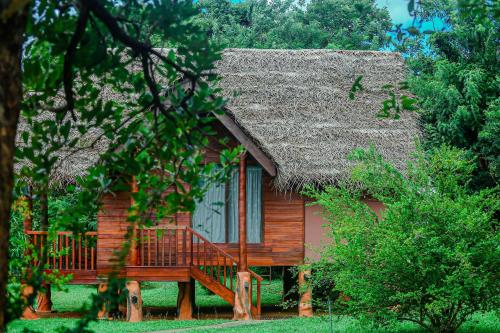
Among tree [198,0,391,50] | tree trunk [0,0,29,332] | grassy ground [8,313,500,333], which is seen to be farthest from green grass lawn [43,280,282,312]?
tree trunk [0,0,29,332]

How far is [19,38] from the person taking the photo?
325 cm

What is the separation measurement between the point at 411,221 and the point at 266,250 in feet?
20.8

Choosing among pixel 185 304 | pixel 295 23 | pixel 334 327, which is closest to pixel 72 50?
pixel 334 327

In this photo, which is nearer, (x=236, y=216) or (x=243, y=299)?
(x=243, y=299)

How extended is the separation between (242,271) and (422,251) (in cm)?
595

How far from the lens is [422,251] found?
11078mm

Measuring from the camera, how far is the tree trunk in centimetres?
310

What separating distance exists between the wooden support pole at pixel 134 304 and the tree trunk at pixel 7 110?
13212mm

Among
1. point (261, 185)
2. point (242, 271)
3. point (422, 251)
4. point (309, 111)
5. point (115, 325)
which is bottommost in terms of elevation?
point (115, 325)

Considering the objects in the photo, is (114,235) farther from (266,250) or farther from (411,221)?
(411,221)

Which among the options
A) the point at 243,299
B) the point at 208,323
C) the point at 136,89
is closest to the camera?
the point at 136,89

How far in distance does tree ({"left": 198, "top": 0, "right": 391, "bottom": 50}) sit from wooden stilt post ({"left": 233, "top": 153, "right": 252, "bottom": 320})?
1505 cm

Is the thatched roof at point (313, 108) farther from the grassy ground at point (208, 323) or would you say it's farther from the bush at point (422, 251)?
the bush at point (422, 251)

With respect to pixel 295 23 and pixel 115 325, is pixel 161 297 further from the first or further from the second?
pixel 295 23
